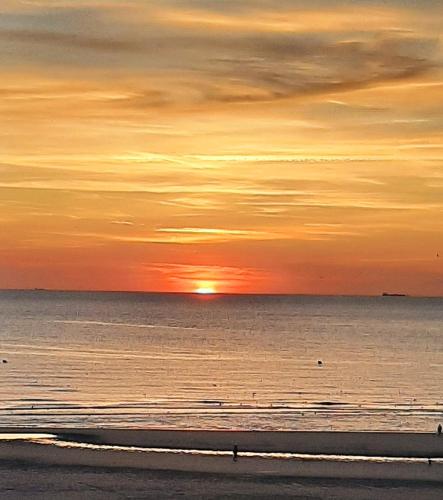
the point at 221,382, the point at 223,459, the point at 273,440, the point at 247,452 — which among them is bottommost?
the point at 223,459

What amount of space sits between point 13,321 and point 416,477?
16961 cm

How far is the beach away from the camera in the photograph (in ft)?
104

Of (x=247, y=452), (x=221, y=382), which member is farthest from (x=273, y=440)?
(x=221, y=382)

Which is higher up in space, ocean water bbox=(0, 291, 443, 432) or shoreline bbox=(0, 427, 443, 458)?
ocean water bbox=(0, 291, 443, 432)

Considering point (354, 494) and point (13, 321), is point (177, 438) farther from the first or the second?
point (13, 321)

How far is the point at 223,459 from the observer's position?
116 ft

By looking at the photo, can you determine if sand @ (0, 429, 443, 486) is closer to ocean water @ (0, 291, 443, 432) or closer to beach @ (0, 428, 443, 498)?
beach @ (0, 428, 443, 498)

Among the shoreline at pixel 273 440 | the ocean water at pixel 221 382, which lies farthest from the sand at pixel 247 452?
the ocean water at pixel 221 382

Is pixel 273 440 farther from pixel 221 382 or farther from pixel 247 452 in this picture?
pixel 221 382

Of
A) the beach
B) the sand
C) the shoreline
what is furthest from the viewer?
the shoreline

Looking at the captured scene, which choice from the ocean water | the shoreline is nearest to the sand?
the shoreline

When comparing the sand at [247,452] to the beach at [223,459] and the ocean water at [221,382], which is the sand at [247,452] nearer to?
the beach at [223,459]

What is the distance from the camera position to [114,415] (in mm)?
50031

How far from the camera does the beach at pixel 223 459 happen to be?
31562mm
